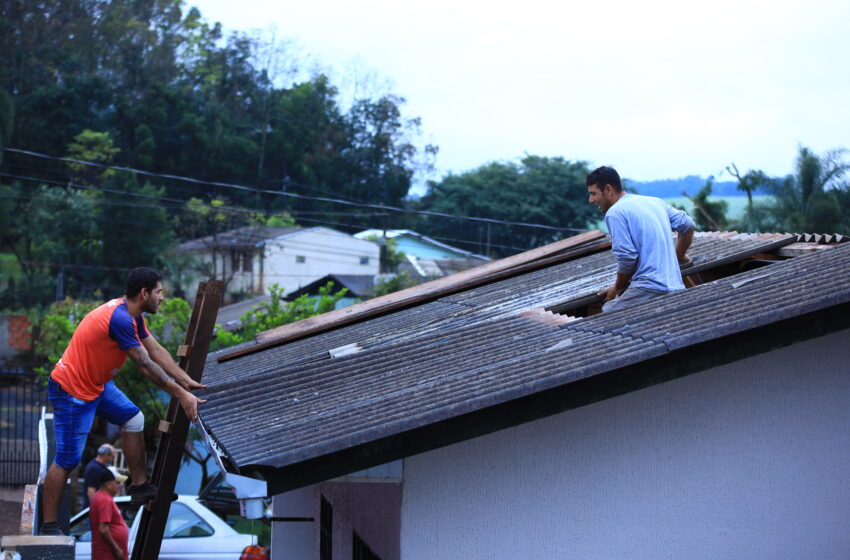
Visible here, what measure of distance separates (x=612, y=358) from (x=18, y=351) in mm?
35975

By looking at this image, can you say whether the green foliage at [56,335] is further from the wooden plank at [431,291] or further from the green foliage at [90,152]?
the green foliage at [90,152]

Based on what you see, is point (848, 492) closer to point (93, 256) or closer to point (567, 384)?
point (567, 384)

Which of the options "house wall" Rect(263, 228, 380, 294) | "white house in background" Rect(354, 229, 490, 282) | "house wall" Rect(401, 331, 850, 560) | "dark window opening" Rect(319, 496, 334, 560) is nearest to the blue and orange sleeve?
"dark window opening" Rect(319, 496, 334, 560)

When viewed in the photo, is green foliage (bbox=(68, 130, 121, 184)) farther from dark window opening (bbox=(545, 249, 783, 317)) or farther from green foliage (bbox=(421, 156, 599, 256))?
dark window opening (bbox=(545, 249, 783, 317))

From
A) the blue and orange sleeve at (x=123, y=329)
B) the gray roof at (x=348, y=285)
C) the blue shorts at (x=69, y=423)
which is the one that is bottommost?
the gray roof at (x=348, y=285)

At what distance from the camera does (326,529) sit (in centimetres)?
670

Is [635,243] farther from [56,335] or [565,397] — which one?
[56,335]

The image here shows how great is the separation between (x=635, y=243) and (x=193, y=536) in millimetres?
7367

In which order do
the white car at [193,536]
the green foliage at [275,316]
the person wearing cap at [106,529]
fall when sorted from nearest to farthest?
1. the person wearing cap at [106,529]
2. the white car at [193,536]
3. the green foliage at [275,316]

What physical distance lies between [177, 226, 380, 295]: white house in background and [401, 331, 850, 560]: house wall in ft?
149

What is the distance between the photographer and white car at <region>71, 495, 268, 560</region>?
10891mm

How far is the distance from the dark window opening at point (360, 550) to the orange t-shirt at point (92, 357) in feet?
6.21

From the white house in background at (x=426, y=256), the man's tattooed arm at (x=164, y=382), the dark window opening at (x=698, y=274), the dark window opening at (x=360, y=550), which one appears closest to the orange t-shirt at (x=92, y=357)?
the man's tattooed arm at (x=164, y=382)

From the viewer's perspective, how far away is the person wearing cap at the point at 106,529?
6671mm
